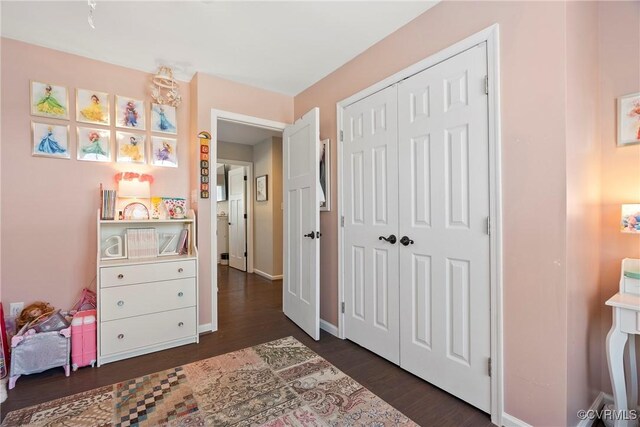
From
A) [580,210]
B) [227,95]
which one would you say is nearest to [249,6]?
[227,95]

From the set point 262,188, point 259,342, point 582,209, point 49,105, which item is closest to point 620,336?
point 582,209

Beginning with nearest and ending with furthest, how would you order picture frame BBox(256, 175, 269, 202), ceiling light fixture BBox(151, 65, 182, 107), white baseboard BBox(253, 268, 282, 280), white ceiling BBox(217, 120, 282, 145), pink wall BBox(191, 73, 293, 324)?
ceiling light fixture BBox(151, 65, 182, 107) < pink wall BBox(191, 73, 293, 324) < white ceiling BBox(217, 120, 282, 145) < white baseboard BBox(253, 268, 282, 280) < picture frame BBox(256, 175, 269, 202)

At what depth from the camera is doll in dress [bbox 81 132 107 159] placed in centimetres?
251

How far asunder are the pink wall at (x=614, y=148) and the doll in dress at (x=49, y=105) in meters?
→ 3.97

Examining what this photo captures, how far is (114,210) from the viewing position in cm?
247

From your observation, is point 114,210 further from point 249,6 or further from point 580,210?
point 580,210

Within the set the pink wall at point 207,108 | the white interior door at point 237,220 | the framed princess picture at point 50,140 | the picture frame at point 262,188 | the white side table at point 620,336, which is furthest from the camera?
the white interior door at point 237,220

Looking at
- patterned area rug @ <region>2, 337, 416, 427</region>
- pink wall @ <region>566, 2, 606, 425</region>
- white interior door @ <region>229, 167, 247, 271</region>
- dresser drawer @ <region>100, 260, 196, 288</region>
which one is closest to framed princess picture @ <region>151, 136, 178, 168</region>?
dresser drawer @ <region>100, 260, 196, 288</region>

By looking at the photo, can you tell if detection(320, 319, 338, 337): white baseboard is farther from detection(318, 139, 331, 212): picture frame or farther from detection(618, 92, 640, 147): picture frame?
detection(618, 92, 640, 147): picture frame

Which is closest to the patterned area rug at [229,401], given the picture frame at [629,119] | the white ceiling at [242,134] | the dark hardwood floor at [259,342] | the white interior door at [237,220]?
the dark hardwood floor at [259,342]

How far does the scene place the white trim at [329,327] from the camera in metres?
2.74

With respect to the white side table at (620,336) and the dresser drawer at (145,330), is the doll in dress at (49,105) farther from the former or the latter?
the white side table at (620,336)

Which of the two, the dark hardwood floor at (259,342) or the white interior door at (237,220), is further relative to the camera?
the white interior door at (237,220)

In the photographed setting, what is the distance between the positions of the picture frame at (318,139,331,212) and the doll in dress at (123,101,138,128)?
180 cm
